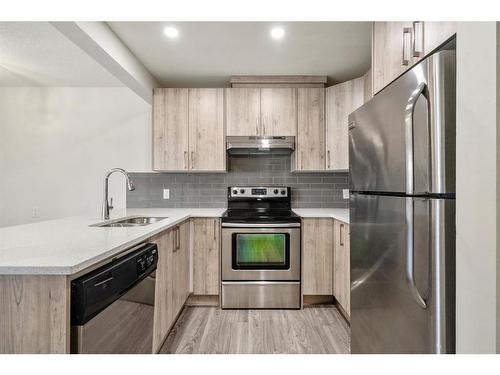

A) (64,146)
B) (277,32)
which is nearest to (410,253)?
(277,32)

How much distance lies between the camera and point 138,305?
1.36 metres

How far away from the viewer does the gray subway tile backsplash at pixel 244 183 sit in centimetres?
323

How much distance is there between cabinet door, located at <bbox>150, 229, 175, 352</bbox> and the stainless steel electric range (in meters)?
0.63

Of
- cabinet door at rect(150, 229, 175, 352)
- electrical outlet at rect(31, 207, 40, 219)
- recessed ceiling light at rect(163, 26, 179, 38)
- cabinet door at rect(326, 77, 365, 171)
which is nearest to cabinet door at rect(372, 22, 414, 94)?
cabinet door at rect(326, 77, 365, 171)

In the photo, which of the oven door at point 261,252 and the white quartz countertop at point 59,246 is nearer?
the white quartz countertop at point 59,246

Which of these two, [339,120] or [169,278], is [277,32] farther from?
[169,278]

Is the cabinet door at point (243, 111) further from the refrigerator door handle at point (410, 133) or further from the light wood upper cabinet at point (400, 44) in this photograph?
the refrigerator door handle at point (410, 133)

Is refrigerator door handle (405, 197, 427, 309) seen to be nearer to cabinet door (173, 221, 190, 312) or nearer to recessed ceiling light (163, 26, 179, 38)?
cabinet door (173, 221, 190, 312)

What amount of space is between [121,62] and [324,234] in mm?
2237

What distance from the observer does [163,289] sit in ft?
6.10

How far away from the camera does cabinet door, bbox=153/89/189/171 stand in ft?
9.66

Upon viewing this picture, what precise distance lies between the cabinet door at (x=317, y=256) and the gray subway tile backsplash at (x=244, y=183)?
25.3 inches

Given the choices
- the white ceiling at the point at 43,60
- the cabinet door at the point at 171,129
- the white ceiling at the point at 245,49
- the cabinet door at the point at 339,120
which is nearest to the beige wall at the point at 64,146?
the white ceiling at the point at 43,60
